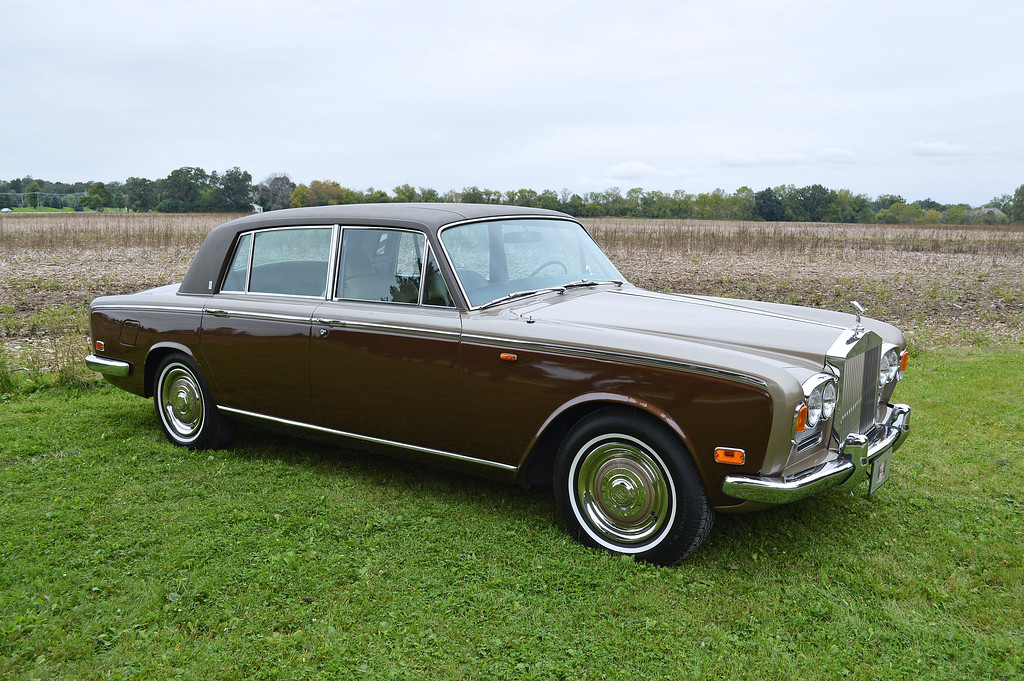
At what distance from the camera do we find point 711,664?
9.35 feet

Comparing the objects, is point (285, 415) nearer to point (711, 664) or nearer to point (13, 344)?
point (711, 664)

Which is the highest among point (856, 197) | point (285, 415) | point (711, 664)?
point (856, 197)

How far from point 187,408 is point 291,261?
147 cm

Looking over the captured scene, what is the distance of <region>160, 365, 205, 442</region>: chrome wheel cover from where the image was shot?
210 inches

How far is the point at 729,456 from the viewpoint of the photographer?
3.28 m

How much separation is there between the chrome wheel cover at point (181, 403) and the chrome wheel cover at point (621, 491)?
3003 millimetres

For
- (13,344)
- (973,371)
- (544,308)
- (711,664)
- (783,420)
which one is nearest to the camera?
(711,664)

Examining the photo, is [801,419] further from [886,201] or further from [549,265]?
[886,201]

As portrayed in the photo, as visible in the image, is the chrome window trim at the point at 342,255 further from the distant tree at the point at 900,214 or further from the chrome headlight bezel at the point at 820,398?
the distant tree at the point at 900,214

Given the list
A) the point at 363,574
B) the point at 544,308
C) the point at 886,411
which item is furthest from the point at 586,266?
the point at 363,574

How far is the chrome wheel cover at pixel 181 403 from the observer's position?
5336 millimetres

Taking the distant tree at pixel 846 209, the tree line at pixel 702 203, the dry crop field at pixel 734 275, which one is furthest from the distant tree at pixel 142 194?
the distant tree at pixel 846 209

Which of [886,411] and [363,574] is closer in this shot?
[363,574]

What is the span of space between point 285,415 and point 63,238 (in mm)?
27173
